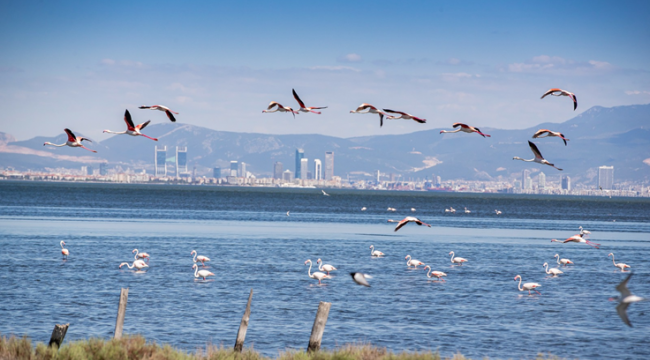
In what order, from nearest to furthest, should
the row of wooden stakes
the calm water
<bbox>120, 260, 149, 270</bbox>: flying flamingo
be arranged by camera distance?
the row of wooden stakes < the calm water < <bbox>120, 260, 149, 270</bbox>: flying flamingo

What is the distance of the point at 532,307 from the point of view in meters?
26.3

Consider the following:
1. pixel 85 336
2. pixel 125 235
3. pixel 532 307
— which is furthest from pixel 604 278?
pixel 125 235

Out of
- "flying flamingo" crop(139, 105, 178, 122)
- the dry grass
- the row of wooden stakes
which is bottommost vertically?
the dry grass

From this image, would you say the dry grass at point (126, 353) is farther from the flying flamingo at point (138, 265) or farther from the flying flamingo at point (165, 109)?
the flying flamingo at point (138, 265)

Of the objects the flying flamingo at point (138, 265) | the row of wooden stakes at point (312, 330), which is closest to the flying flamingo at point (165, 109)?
the row of wooden stakes at point (312, 330)

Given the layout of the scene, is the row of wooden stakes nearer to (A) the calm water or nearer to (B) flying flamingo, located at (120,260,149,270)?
(A) the calm water

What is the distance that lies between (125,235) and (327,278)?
24145mm

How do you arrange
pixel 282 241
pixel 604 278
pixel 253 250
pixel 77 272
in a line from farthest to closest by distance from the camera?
pixel 282 241, pixel 253 250, pixel 604 278, pixel 77 272

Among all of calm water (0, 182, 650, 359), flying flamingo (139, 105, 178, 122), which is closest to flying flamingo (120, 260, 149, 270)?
calm water (0, 182, 650, 359)

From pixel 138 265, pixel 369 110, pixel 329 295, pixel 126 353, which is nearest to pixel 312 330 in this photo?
pixel 126 353

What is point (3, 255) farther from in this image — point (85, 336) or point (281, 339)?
point (281, 339)

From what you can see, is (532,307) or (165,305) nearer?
(165,305)

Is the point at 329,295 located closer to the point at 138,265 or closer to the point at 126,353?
the point at 138,265

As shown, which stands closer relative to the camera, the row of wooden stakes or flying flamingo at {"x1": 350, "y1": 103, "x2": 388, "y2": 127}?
the row of wooden stakes
